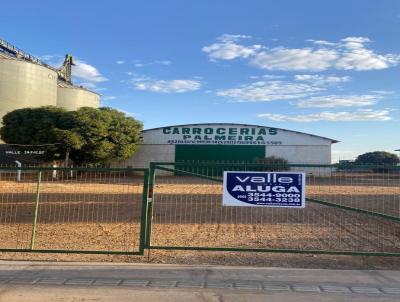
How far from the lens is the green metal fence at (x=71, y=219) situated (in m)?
9.37

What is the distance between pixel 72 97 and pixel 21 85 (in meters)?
13.7

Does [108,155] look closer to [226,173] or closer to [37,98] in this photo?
[37,98]

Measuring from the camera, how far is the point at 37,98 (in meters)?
53.7

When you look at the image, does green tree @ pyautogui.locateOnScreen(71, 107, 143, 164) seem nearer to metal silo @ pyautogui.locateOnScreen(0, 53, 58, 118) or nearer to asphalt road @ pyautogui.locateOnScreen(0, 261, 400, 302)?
metal silo @ pyautogui.locateOnScreen(0, 53, 58, 118)

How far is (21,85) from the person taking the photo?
171 feet

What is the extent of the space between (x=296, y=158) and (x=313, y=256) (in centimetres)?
4497

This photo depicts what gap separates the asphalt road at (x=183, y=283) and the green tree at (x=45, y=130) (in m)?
33.8

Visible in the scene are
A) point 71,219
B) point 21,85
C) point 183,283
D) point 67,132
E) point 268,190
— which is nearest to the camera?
point 183,283

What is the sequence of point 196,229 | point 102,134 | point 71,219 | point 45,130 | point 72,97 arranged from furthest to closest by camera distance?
point 72,97, point 102,134, point 45,130, point 71,219, point 196,229

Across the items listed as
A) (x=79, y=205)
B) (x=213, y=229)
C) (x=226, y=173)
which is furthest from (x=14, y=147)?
(x=226, y=173)

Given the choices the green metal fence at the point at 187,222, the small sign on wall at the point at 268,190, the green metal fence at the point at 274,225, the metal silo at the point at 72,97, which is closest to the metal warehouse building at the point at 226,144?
the metal silo at the point at 72,97

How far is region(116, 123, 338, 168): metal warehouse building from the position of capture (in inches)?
2093

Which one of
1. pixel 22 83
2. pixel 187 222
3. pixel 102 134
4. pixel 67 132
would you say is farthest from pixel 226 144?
pixel 187 222

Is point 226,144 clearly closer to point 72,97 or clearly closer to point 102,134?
point 102,134
